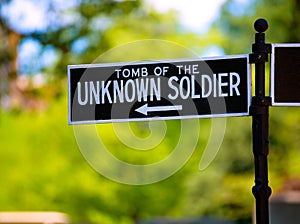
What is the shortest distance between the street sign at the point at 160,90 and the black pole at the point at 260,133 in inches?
2.2

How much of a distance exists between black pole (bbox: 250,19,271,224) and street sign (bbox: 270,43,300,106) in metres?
0.05

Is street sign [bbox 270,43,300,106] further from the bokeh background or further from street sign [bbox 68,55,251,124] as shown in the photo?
the bokeh background

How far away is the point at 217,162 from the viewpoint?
20.3 m

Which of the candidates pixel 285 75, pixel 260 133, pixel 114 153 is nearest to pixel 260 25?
pixel 285 75

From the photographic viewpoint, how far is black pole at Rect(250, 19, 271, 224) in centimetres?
301

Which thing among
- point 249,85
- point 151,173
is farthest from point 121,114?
point 151,173

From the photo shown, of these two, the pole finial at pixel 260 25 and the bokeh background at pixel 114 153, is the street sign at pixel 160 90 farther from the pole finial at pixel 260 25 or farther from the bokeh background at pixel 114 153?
the bokeh background at pixel 114 153

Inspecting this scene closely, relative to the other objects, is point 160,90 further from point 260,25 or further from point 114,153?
point 114,153

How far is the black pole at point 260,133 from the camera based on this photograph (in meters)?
3.01

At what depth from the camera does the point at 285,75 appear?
122 inches

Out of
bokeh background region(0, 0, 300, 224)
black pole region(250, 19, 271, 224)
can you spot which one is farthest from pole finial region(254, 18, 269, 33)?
bokeh background region(0, 0, 300, 224)

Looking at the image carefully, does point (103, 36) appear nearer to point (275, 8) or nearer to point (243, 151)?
point (275, 8)

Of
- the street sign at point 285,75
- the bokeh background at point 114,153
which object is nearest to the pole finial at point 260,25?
the street sign at point 285,75

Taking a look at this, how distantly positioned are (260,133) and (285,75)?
29 centimetres
